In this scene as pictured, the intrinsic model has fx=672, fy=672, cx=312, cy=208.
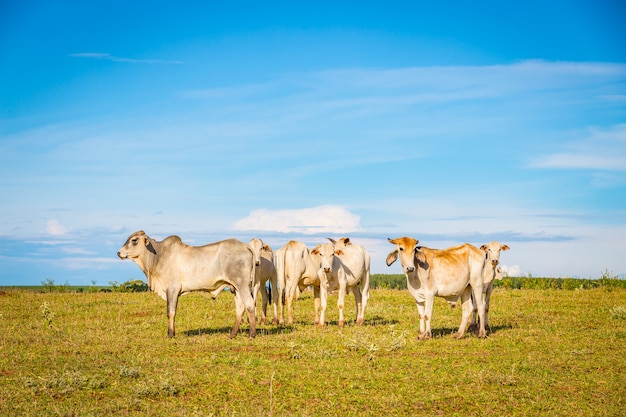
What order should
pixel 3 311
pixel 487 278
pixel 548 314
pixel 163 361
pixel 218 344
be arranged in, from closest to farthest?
pixel 163 361 < pixel 218 344 < pixel 487 278 < pixel 548 314 < pixel 3 311

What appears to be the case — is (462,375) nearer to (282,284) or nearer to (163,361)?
(163,361)

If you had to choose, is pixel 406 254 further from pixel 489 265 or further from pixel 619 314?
pixel 619 314

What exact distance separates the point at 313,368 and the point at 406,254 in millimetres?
4747

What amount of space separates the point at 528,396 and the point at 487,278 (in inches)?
278

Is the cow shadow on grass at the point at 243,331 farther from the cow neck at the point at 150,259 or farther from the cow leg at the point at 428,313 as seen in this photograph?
the cow leg at the point at 428,313

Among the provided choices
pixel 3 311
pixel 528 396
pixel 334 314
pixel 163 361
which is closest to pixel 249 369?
pixel 163 361

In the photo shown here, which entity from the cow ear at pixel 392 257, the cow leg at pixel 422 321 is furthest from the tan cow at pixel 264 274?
the cow leg at pixel 422 321

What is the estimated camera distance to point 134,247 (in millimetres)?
19391

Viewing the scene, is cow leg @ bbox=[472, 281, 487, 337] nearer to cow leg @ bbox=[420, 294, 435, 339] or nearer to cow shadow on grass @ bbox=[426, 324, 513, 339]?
cow shadow on grass @ bbox=[426, 324, 513, 339]

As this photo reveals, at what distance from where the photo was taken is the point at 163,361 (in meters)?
14.7

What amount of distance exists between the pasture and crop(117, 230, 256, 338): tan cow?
3.11 feet

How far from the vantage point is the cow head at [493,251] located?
18844mm

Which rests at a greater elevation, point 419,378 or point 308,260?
point 308,260

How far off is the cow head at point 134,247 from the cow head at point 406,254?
701cm
